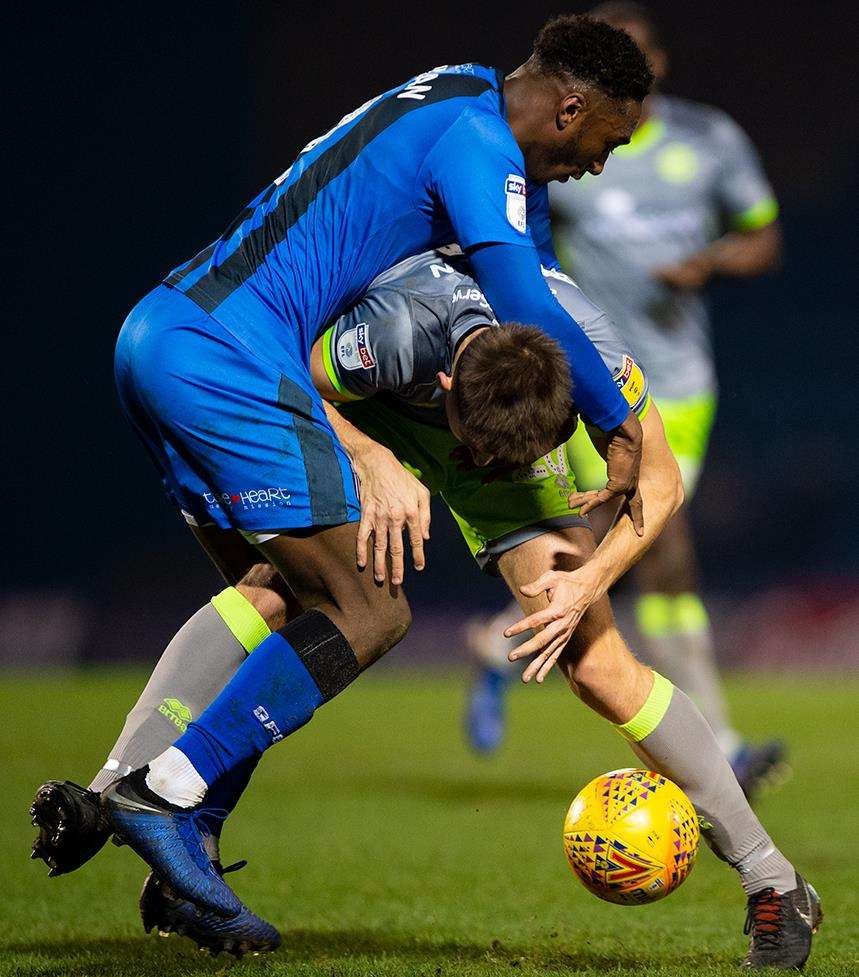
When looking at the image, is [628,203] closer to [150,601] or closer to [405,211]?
[405,211]

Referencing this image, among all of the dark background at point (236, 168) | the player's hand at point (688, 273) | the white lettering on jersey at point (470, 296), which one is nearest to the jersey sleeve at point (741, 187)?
the player's hand at point (688, 273)

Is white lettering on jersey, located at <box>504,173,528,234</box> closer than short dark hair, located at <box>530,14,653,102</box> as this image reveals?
Yes

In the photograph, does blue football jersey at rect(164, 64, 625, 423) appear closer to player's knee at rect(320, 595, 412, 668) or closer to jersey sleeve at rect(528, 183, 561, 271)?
jersey sleeve at rect(528, 183, 561, 271)

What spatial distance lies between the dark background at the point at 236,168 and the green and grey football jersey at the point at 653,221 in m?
8.30

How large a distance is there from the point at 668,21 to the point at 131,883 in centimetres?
1335

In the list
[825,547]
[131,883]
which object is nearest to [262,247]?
[131,883]

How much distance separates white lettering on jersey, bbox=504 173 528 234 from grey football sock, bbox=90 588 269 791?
1.19 metres

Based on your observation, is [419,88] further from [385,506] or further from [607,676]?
[607,676]

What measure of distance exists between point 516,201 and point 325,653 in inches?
41.0

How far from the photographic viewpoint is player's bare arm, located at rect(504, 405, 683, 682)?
316 cm

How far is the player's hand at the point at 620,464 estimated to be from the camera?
3230 millimetres

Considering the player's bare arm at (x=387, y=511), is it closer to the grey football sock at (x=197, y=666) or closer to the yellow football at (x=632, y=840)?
the grey football sock at (x=197, y=666)

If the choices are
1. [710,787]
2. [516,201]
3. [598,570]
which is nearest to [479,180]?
[516,201]

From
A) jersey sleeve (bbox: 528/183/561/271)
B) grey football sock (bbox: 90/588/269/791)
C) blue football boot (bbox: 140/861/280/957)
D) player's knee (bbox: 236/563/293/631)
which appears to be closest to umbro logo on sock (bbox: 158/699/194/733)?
grey football sock (bbox: 90/588/269/791)
